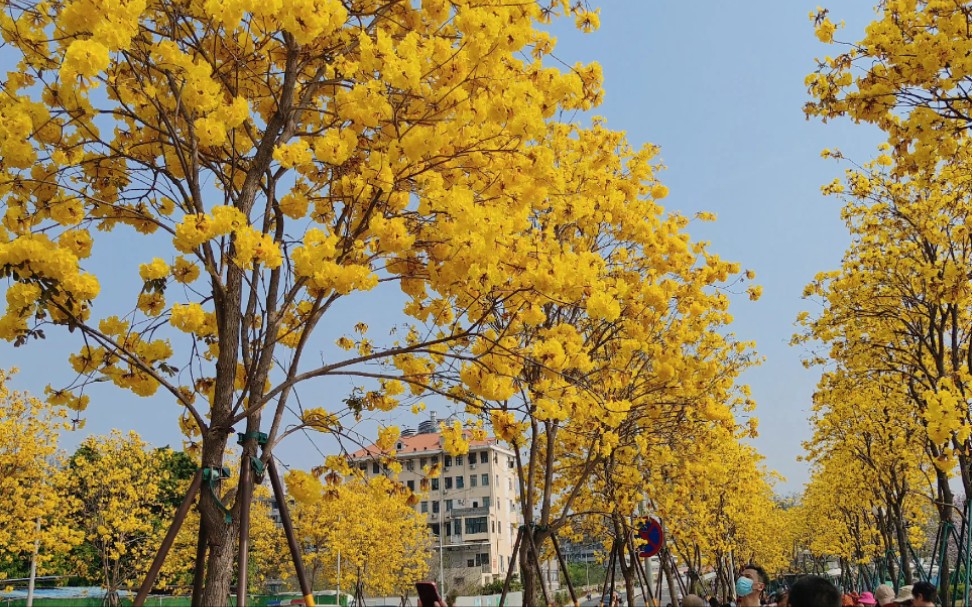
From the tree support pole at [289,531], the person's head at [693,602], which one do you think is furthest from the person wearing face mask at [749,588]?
the tree support pole at [289,531]

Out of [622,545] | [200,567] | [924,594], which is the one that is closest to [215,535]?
[200,567]

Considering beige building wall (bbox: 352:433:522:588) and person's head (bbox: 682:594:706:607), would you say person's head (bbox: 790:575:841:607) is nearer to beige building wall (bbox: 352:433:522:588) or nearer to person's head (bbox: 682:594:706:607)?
person's head (bbox: 682:594:706:607)

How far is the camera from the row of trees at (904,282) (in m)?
5.86

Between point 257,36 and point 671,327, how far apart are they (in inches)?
247

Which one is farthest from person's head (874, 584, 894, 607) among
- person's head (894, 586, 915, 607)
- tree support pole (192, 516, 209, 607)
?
tree support pole (192, 516, 209, 607)

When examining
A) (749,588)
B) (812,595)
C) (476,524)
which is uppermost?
(476,524)

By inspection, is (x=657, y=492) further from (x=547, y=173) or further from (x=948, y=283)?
(x=547, y=173)

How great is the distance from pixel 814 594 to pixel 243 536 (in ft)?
9.39

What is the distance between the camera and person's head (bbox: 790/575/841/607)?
386 cm

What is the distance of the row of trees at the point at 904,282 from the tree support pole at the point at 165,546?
17.8 ft

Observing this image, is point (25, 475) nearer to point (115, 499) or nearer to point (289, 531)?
point (115, 499)

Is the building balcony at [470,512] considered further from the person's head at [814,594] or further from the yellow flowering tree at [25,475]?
the person's head at [814,594]

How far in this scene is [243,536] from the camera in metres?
3.88

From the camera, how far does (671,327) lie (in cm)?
951
